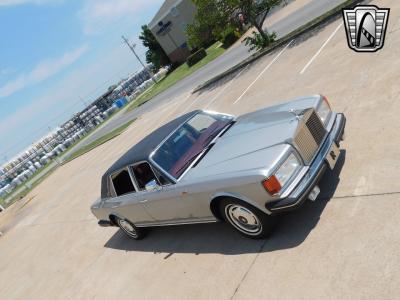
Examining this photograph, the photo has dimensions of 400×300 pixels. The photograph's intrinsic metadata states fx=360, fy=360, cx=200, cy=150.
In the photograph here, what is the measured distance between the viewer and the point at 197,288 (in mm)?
4785

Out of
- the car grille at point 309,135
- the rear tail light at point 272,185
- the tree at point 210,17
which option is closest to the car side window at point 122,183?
the rear tail light at point 272,185

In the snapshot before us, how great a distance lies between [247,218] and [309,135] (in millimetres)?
1398

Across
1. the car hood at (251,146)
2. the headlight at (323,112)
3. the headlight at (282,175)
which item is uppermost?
the car hood at (251,146)

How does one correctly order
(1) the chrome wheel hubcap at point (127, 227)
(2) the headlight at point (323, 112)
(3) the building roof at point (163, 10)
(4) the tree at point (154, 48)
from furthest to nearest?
(4) the tree at point (154, 48), (3) the building roof at point (163, 10), (1) the chrome wheel hubcap at point (127, 227), (2) the headlight at point (323, 112)

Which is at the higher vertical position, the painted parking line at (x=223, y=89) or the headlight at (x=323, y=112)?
the headlight at (x=323, y=112)

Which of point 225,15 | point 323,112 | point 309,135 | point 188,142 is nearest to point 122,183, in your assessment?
point 188,142

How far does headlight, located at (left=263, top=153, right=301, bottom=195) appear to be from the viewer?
4.22 m

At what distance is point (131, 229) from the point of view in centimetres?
713

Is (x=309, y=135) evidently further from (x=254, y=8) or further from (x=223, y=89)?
(x=254, y=8)

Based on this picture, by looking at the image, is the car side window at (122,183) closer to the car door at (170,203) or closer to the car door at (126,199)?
the car door at (126,199)

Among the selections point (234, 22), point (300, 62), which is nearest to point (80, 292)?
point (300, 62)

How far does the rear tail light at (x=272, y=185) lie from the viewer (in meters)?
4.20

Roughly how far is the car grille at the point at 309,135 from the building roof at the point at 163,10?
173ft

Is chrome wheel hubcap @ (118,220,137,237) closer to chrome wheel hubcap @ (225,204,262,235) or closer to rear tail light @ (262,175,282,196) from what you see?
chrome wheel hubcap @ (225,204,262,235)
